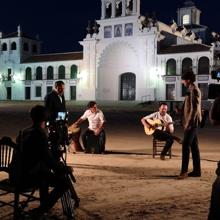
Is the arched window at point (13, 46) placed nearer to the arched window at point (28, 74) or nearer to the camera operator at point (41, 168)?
the arched window at point (28, 74)

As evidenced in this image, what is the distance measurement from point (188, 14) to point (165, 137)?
69050 mm

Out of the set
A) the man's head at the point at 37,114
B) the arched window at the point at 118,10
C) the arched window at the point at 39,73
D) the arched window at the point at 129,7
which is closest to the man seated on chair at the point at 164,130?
the man's head at the point at 37,114

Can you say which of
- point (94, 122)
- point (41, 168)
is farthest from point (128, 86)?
point (41, 168)

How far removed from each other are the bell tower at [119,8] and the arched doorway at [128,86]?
8031 millimetres

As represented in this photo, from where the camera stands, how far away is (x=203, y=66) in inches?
1912

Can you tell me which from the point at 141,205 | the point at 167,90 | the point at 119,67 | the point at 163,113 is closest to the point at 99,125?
the point at 163,113

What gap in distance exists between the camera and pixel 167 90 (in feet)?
165

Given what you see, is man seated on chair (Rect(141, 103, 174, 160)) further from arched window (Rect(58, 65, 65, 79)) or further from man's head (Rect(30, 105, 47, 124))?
arched window (Rect(58, 65, 65, 79))

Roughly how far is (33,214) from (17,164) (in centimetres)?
63

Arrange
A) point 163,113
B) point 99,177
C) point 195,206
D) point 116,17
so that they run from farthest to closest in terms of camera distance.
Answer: point 116,17 → point 163,113 → point 99,177 → point 195,206

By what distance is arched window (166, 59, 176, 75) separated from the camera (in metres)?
50.6


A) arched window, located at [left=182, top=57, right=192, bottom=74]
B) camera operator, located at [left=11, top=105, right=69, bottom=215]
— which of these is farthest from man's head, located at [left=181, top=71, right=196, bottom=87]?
arched window, located at [left=182, top=57, right=192, bottom=74]

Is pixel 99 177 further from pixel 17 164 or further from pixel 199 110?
pixel 17 164

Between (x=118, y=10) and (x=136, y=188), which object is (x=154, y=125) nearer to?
(x=136, y=188)
